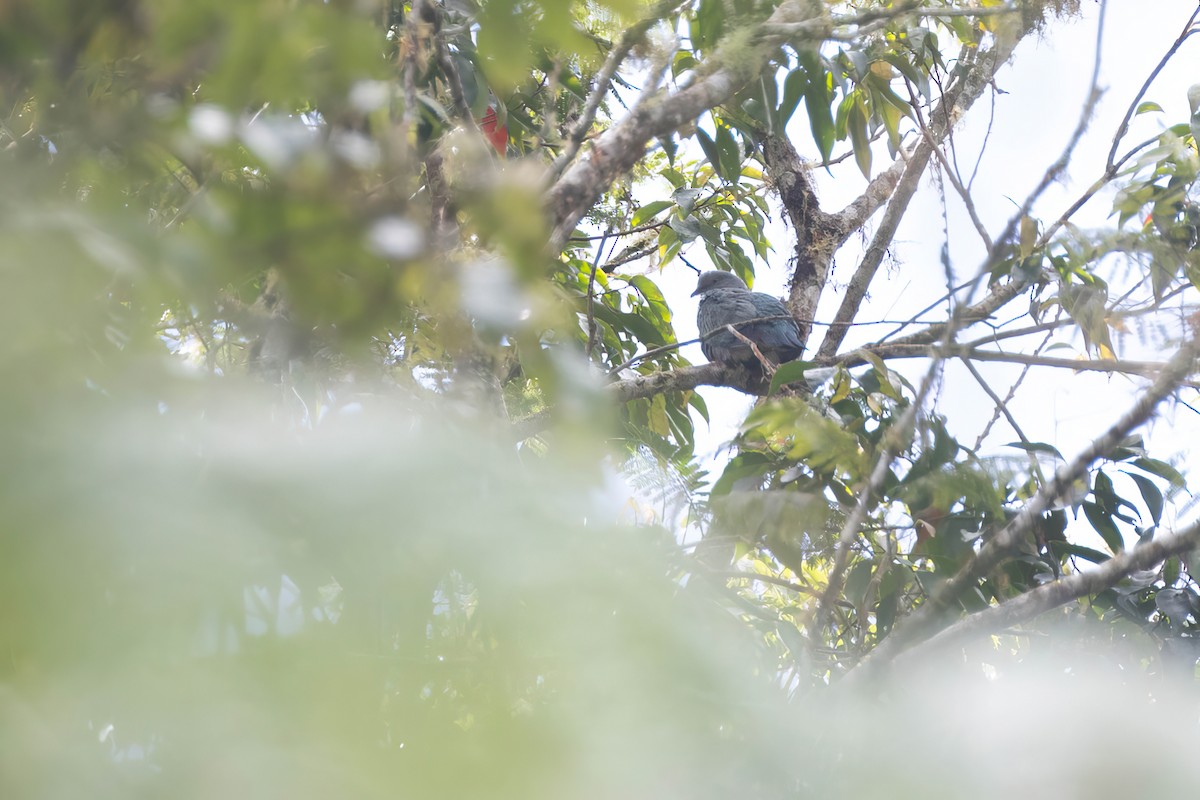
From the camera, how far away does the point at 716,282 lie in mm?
5109

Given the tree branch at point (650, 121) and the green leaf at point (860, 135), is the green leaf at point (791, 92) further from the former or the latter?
the tree branch at point (650, 121)

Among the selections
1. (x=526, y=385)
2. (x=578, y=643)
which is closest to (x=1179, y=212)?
(x=526, y=385)

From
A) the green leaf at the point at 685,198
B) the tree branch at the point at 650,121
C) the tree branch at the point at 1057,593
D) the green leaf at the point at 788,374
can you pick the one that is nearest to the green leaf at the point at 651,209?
the green leaf at the point at 685,198

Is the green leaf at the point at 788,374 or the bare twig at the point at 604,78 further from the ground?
the bare twig at the point at 604,78

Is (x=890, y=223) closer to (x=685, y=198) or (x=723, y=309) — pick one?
(x=685, y=198)

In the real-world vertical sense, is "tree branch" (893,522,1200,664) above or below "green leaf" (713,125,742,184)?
below

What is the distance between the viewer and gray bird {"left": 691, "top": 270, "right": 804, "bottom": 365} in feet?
12.8

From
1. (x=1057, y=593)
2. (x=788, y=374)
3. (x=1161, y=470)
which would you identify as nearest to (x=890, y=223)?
(x=788, y=374)

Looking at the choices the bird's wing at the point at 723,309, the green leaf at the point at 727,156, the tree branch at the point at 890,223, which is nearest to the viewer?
the green leaf at the point at 727,156

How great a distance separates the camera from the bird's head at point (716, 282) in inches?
196

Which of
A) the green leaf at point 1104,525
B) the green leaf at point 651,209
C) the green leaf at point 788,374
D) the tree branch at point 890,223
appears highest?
the green leaf at point 651,209

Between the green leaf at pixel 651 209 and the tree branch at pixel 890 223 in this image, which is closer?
the tree branch at pixel 890 223

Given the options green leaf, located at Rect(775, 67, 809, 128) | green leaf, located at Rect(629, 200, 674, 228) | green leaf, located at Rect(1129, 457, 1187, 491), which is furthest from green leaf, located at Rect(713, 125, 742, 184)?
green leaf, located at Rect(1129, 457, 1187, 491)

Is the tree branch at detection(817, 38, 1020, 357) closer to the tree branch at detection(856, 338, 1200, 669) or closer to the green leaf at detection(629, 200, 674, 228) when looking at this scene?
the green leaf at detection(629, 200, 674, 228)
